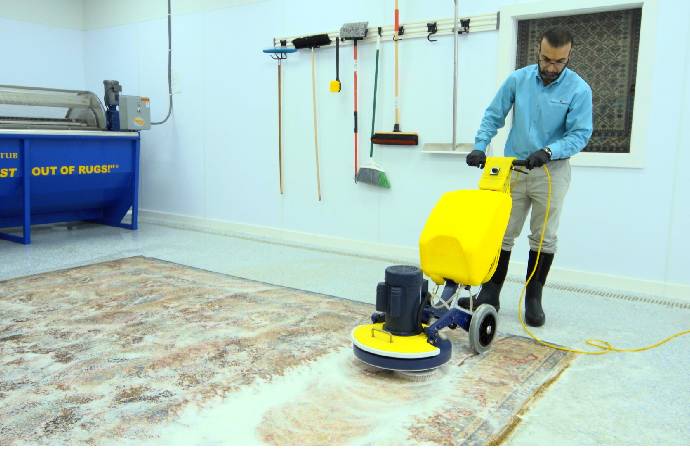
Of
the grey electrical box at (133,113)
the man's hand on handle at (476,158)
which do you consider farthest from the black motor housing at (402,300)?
the grey electrical box at (133,113)

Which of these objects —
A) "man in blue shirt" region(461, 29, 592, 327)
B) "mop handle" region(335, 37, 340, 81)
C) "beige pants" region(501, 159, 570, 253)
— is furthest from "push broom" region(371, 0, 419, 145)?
"beige pants" region(501, 159, 570, 253)

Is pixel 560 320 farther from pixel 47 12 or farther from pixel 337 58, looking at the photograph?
pixel 47 12

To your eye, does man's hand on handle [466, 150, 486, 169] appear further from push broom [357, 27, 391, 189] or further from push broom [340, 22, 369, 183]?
push broom [340, 22, 369, 183]

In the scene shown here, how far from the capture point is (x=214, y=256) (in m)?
4.11

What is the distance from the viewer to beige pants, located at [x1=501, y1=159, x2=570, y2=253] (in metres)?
2.61

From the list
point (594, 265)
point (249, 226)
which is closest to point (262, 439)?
point (594, 265)

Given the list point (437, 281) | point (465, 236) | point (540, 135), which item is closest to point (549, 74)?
point (540, 135)

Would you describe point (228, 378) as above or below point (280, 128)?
below

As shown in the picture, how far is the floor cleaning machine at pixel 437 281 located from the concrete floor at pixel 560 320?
399 mm

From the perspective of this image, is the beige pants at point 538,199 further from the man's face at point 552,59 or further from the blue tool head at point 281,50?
the blue tool head at point 281,50

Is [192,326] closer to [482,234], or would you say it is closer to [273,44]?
[482,234]

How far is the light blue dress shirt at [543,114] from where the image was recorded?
8.10 ft

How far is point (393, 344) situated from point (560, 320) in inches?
46.6

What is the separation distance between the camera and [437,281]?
7.18ft
